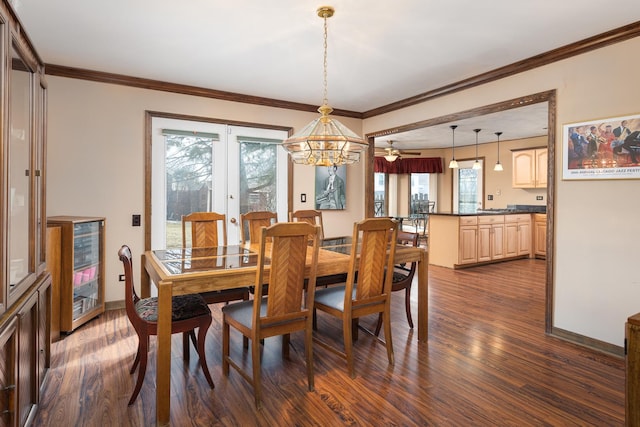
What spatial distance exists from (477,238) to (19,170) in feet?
20.2

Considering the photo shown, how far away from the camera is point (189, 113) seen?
4301mm

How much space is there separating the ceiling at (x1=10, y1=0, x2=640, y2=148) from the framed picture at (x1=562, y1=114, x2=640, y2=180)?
2.34 feet

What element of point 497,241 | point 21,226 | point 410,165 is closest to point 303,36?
point 21,226

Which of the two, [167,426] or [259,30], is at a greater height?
[259,30]

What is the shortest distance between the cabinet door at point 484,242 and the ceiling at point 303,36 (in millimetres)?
3187

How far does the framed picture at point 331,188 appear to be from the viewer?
5.25 meters

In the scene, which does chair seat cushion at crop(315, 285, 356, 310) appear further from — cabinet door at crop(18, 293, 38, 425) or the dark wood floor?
cabinet door at crop(18, 293, 38, 425)

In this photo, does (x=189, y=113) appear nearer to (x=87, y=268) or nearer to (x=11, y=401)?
(x=87, y=268)

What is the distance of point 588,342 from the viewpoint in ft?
9.87

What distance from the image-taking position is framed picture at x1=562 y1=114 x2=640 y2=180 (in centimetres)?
278

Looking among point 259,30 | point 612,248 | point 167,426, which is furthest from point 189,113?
point 612,248

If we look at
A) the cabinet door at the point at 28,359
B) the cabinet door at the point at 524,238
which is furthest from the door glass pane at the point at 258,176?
the cabinet door at the point at 524,238

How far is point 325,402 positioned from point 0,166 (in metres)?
1.96

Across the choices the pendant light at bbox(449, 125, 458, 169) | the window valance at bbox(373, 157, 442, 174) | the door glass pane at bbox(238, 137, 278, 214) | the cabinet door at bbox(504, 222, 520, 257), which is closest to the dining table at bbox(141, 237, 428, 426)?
the door glass pane at bbox(238, 137, 278, 214)
